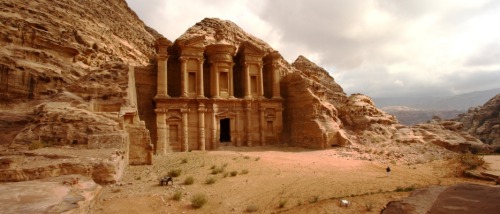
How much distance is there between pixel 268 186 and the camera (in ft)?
38.8

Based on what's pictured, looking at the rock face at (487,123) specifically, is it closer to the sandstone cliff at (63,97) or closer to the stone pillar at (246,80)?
the stone pillar at (246,80)

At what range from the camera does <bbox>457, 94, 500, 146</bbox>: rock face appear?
132 ft

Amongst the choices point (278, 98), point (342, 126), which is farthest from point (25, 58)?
point (342, 126)

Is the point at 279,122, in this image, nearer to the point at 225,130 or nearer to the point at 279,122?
the point at 279,122

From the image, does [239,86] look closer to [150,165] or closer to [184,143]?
[184,143]

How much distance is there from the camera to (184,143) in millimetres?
23453

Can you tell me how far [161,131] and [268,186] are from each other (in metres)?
13.7

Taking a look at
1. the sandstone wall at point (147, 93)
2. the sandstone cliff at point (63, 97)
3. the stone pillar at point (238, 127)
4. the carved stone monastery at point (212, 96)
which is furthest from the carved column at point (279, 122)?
the sandstone cliff at point (63, 97)

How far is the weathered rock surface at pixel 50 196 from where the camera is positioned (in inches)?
205

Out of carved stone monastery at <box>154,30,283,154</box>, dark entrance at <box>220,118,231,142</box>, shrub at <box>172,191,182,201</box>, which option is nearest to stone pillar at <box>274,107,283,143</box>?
carved stone monastery at <box>154,30,283,154</box>

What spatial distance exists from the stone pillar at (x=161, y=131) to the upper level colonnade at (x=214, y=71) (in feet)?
4.97

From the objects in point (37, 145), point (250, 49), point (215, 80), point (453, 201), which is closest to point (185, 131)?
point (215, 80)

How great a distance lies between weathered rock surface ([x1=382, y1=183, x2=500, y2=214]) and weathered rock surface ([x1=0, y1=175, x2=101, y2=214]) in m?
6.59

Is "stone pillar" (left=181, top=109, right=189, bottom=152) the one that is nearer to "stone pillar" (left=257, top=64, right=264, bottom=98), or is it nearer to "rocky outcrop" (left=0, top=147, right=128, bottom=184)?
"stone pillar" (left=257, top=64, right=264, bottom=98)
